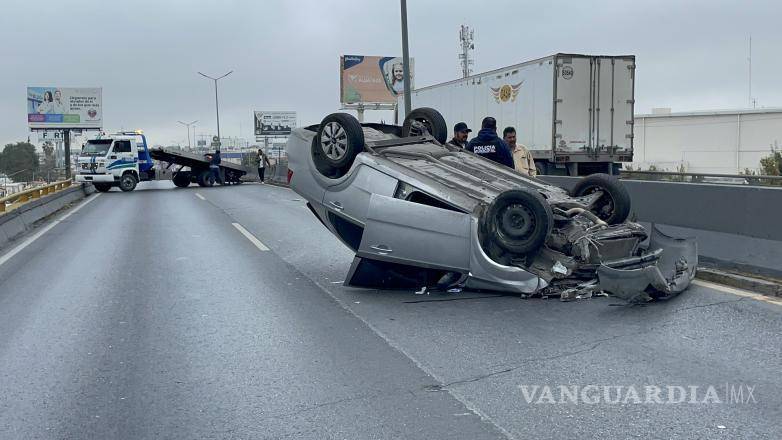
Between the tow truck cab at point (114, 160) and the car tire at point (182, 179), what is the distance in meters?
3.13

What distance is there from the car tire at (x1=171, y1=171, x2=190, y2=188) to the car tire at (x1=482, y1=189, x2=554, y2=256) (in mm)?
31244

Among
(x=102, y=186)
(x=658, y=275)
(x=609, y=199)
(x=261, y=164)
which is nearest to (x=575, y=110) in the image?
(x=609, y=199)

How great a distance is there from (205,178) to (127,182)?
426 cm

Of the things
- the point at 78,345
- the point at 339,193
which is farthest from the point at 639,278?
the point at 78,345

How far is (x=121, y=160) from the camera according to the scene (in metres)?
32.3

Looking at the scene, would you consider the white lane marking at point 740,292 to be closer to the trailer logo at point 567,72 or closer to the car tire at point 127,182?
the trailer logo at point 567,72

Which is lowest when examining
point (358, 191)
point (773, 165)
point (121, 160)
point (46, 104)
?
point (773, 165)

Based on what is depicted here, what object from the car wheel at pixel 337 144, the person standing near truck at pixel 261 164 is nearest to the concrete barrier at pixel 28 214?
the car wheel at pixel 337 144

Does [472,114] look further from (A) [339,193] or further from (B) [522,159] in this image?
(A) [339,193]

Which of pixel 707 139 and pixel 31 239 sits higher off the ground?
pixel 707 139

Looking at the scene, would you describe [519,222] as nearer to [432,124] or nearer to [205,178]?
[432,124]

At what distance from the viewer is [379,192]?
7910mm

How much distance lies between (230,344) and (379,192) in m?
2.43

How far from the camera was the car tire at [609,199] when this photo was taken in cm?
817
